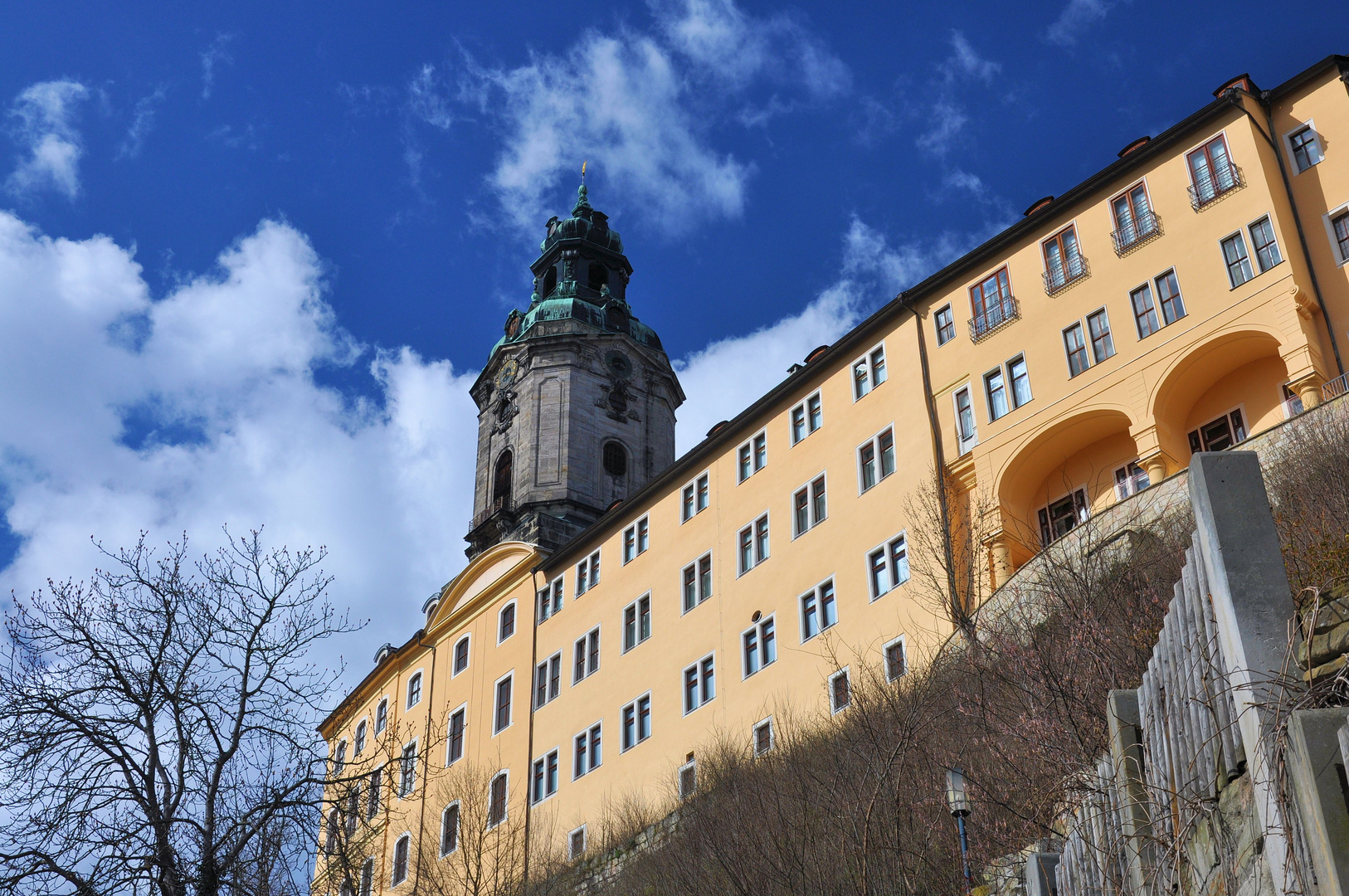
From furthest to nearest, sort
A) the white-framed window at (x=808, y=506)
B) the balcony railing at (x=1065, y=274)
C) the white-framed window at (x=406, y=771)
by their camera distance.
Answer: the white-framed window at (x=808, y=506), the balcony railing at (x=1065, y=274), the white-framed window at (x=406, y=771)

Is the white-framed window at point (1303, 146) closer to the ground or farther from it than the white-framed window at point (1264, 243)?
farther from it

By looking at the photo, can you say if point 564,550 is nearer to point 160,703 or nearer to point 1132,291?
point 1132,291

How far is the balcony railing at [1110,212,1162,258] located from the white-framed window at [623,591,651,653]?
60.6ft

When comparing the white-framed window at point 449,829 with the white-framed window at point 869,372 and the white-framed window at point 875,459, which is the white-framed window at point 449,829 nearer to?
the white-framed window at point 875,459

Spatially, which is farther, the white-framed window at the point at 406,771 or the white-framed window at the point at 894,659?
the white-framed window at the point at 894,659

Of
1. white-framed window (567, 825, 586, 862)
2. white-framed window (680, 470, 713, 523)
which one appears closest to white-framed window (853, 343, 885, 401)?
white-framed window (680, 470, 713, 523)

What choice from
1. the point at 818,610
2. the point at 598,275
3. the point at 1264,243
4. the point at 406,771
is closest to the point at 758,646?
the point at 818,610

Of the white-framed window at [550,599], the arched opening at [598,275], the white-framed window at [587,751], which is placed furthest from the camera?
the arched opening at [598,275]

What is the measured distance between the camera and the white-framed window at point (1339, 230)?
30719mm

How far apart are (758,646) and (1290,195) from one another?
17.7m

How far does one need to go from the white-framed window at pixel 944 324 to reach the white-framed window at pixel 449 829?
21525 millimetres

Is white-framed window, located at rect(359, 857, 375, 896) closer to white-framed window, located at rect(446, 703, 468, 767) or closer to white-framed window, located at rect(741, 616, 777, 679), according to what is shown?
white-framed window, located at rect(741, 616, 777, 679)

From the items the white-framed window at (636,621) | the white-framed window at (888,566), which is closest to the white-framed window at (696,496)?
the white-framed window at (636,621)

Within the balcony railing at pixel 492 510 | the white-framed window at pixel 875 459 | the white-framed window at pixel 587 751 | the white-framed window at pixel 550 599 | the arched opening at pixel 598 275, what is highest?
the arched opening at pixel 598 275
